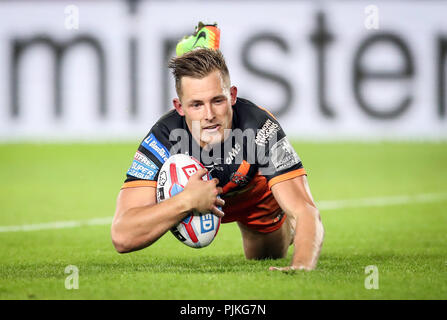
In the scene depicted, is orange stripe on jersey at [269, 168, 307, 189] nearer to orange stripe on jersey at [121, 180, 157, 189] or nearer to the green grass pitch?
the green grass pitch

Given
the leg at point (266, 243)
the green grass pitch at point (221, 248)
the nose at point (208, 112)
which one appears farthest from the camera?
the leg at point (266, 243)

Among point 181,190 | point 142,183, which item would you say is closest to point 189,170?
point 181,190

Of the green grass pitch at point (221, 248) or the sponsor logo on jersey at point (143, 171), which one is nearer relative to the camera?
the green grass pitch at point (221, 248)

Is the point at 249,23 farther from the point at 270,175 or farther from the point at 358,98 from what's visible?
the point at 270,175

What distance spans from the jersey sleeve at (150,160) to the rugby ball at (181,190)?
0.08 meters

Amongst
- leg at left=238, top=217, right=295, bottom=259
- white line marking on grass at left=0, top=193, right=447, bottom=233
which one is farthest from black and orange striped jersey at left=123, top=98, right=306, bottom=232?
white line marking on grass at left=0, top=193, right=447, bottom=233

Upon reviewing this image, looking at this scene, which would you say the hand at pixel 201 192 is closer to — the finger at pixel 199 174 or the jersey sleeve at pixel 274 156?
the finger at pixel 199 174

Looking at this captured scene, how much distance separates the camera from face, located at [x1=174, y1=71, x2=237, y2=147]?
Result: 5.64 m

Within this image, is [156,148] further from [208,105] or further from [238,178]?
[238,178]

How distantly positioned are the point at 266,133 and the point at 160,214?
107cm

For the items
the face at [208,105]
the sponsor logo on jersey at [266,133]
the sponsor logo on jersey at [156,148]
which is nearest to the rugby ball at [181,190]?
the sponsor logo on jersey at [156,148]

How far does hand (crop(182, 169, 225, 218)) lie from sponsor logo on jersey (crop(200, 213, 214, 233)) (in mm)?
158

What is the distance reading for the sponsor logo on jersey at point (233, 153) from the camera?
5.95 m
